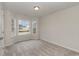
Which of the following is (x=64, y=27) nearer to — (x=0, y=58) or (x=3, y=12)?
(x=3, y=12)

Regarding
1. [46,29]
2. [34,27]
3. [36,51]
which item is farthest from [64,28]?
[34,27]

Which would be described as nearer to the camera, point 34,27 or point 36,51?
point 36,51

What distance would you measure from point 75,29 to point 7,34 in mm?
2828

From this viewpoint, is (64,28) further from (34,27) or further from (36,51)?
(34,27)

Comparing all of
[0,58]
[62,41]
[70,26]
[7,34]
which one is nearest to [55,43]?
[62,41]

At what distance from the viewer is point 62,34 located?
438 cm

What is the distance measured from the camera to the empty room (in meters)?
3.46

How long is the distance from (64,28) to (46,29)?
177 centimetres

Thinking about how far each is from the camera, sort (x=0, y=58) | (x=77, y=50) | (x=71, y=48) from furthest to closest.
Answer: (x=71, y=48), (x=77, y=50), (x=0, y=58)

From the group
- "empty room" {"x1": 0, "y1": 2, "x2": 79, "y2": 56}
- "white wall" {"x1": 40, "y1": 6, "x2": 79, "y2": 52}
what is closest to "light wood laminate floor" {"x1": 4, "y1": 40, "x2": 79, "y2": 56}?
"empty room" {"x1": 0, "y1": 2, "x2": 79, "y2": 56}

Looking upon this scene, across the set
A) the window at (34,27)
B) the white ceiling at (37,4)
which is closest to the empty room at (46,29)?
the white ceiling at (37,4)

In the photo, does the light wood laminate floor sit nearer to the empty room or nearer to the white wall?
the empty room

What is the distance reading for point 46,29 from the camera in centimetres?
586

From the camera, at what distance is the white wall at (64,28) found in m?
3.63
